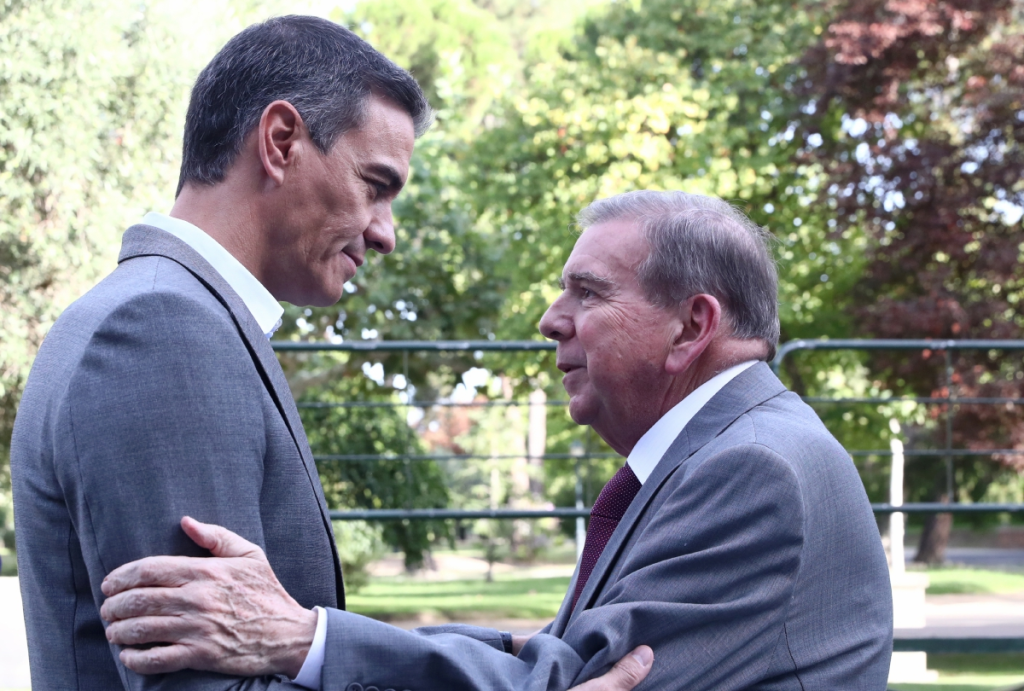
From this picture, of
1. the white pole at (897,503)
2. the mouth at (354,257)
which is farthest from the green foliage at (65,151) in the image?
the mouth at (354,257)

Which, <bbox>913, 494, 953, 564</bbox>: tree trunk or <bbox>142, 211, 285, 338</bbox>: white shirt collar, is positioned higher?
<bbox>142, 211, 285, 338</bbox>: white shirt collar

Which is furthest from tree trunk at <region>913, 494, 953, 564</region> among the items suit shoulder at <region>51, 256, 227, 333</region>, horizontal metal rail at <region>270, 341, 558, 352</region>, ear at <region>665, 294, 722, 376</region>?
suit shoulder at <region>51, 256, 227, 333</region>

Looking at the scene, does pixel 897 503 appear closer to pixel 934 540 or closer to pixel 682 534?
pixel 682 534

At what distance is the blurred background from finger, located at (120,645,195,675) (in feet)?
23.1

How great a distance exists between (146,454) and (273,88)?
647mm

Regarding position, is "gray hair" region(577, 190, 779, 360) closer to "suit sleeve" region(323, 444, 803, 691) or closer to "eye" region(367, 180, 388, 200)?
"suit sleeve" region(323, 444, 803, 691)

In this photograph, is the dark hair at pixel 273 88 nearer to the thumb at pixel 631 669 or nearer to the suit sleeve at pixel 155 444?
the suit sleeve at pixel 155 444

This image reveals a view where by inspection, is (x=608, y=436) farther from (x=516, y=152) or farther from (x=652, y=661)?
(x=516, y=152)

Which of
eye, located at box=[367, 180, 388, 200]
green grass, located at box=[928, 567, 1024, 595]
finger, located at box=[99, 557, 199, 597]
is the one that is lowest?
green grass, located at box=[928, 567, 1024, 595]

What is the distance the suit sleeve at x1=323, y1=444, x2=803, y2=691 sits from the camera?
5.31 ft

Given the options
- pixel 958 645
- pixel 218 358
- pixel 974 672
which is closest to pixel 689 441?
pixel 218 358

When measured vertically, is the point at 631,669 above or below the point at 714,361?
below

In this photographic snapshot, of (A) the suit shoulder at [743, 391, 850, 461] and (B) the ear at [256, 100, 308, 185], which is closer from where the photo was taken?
(B) the ear at [256, 100, 308, 185]

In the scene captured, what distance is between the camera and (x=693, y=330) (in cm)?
204
